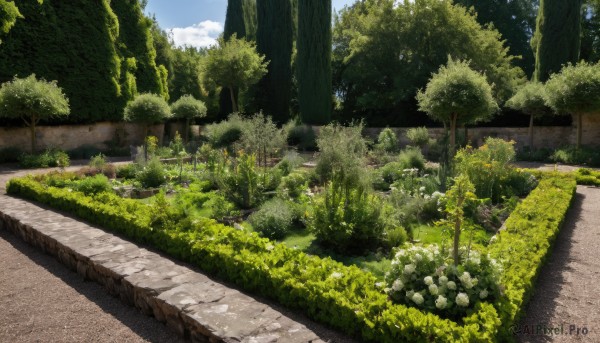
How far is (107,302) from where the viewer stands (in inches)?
129

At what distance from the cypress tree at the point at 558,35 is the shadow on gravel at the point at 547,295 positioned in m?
11.5

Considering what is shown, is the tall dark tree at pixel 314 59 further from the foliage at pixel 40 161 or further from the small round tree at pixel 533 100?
the foliage at pixel 40 161

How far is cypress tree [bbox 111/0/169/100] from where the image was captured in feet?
54.9

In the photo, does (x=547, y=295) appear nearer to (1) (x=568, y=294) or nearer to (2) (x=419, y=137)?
(1) (x=568, y=294)

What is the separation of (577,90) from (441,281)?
1094cm

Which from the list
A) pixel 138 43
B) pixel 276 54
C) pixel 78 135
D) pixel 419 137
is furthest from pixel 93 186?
pixel 276 54

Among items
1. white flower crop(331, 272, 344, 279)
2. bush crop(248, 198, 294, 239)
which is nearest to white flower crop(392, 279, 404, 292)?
white flower crop(331, 272, 344, 279)

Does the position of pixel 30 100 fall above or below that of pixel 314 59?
below

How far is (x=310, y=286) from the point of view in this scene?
9.15ft

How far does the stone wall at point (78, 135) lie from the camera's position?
1235cm

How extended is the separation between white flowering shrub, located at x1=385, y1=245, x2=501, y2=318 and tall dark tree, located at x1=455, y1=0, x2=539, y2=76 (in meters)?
21.2

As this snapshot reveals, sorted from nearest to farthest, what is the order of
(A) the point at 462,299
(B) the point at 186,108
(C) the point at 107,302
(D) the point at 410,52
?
(A) the point at 462,299, (C) the point at 107,302, (B) the point at 186,108, (D) the point at 410,52

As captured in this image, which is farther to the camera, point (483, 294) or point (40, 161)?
point (40, 161)

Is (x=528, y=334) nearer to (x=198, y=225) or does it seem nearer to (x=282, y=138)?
(x=198, y=225)
